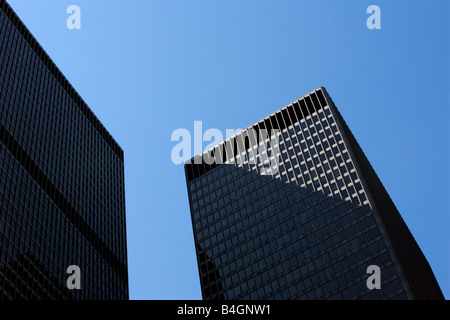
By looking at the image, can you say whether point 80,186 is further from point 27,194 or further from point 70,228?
point 27,194

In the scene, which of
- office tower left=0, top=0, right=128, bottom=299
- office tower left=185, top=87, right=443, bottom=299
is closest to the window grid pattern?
office tower left=185, top=87, right=443, bottom=299

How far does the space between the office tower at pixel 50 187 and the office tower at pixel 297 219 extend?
20.4 meters

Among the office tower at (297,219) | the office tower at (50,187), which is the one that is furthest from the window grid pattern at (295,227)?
the office tower at (50,187)

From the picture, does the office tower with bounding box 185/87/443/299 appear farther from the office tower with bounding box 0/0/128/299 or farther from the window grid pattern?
the office tower with bounding box 0/0/128/299

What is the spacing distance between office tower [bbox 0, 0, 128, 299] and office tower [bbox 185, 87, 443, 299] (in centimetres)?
2039

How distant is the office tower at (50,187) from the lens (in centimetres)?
10300

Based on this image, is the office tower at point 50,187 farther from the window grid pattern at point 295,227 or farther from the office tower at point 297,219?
the window grid pattern at point 295,227

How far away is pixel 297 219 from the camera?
122 meters

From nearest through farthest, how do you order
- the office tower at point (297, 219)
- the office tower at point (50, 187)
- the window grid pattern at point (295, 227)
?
the office tower at point (50, 187)
the office tower at point (297, 219)
the window grid pattern at point (295, 227)

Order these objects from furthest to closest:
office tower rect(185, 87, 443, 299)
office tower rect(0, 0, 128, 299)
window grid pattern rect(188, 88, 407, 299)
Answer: window grid pattern rect(188, 88, 407, 299) < office tower rect(185, 87, 443, 299) < office tower rect(0, 0, 128, 299)

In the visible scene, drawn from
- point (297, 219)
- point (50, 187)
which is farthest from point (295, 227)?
point (50, 187)

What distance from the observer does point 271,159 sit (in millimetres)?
136750

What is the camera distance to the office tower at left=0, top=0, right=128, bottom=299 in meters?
103

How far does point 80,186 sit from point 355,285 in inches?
2544
